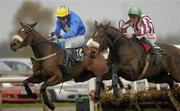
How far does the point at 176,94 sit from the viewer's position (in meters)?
12.8

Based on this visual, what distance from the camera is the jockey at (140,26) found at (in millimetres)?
12648

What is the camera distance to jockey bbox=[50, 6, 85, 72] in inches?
521

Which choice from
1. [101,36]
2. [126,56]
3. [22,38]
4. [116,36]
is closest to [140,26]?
[116,36]

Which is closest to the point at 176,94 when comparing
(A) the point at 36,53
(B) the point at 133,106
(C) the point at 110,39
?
(B) the point at 133,106

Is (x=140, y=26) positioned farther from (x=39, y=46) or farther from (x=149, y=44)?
(x=39, y=46)

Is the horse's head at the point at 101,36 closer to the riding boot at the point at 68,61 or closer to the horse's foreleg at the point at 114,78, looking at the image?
the horse's foreleg at the point at 114,78

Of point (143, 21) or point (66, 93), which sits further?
point (66, 93)

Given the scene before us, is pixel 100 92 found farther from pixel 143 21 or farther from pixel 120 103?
pixel 143 21

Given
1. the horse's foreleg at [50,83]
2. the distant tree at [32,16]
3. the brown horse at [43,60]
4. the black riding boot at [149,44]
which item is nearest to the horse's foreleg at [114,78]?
the brown horse at [43,60]

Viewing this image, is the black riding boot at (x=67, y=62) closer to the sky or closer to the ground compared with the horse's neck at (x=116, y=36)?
closer to the ground

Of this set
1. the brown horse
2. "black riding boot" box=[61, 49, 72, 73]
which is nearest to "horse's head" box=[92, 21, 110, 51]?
the brown horse

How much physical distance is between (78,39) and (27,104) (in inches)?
334

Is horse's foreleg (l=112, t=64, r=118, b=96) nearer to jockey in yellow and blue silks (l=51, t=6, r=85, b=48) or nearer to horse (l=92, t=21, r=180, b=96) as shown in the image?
horse (l=92, t=21, r=180, b=96)

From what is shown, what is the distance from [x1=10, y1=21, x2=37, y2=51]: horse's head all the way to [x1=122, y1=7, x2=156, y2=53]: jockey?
197 centimetres
